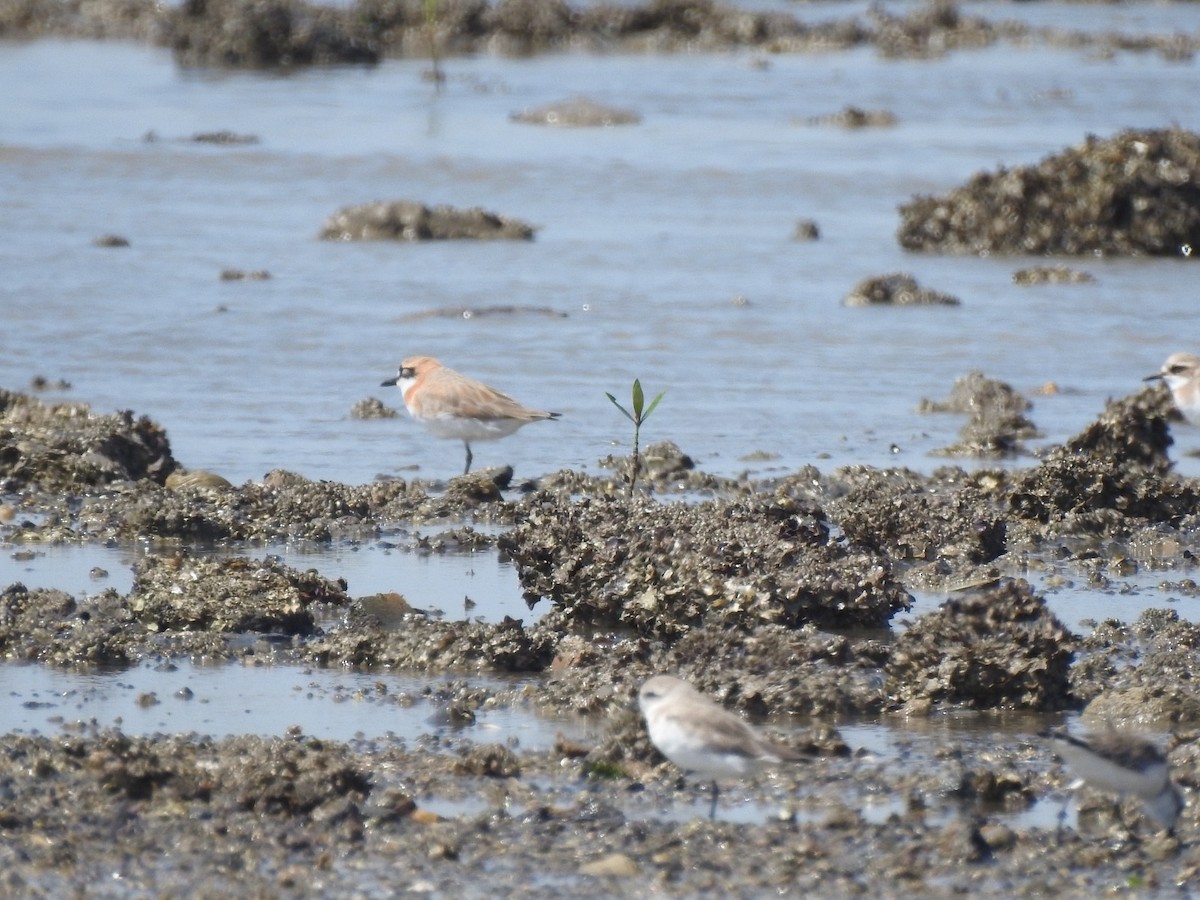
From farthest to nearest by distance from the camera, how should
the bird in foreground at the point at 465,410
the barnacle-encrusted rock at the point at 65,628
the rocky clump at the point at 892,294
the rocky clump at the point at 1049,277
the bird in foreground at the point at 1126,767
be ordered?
1. the rocky clump at the point at 1049,277
2. the rocky clump at the point at 892,294
3. the bird in foreground at the point at 465,410
4. the barnacle-encrusted rock at the point at 65,628
5. the bird in foreground at the point at 1126,767

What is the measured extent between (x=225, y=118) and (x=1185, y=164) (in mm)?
14338

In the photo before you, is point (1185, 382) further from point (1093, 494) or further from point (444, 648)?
point (444, 648)

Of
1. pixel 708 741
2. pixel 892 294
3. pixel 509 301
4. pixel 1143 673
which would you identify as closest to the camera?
pixel 708 741

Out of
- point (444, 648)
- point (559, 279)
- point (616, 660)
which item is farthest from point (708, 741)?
Answer: point (559, 279)

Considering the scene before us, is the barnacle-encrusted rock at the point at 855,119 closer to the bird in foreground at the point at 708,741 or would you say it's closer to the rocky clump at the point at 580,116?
the rocky clump at the point at 580,116

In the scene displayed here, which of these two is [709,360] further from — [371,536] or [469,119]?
[469,119]

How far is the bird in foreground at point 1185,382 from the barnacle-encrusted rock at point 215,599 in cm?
503

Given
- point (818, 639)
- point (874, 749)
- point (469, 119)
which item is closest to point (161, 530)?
point (818, 639)

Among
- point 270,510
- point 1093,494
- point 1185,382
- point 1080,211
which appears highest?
point 1080,211

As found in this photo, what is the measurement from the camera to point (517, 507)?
8.78m

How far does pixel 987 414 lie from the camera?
36.1 feet

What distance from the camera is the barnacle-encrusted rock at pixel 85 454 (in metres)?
9.04

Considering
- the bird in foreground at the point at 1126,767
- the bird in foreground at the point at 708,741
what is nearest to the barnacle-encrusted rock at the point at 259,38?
the bird in foreground at the point at 708,741

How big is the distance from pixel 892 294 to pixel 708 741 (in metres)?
10.2
